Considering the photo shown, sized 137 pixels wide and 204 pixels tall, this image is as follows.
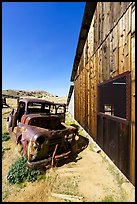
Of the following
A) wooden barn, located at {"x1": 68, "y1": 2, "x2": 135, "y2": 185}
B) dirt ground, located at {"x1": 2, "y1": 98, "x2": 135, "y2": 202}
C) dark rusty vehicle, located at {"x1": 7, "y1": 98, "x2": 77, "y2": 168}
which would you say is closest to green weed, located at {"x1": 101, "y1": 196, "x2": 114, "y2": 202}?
dirt ground, located at {"x1": 2, "y1": 98, "x2": 135, "y2": 202}

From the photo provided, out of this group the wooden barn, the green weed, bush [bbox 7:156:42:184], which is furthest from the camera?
bush [bbox 7:156:42:184]

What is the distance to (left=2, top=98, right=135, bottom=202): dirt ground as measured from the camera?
3.39 m

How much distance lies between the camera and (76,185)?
12.8 feet

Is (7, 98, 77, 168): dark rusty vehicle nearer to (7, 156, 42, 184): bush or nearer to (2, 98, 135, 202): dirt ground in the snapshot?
(7, 156, 42, 184): bush

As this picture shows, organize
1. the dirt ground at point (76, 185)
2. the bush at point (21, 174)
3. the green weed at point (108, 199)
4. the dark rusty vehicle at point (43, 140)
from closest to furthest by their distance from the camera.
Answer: the green weed at point (108, 199)
the dirt ground at point (76, 185)
the bush at point (21, 174)
the dark rusty vehicle at point (43, 140)

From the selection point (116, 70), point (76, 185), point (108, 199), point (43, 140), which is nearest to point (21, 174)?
point (43, 140)

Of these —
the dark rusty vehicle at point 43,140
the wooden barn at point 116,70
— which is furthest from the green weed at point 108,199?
the dark rusty vehicle at point 43,140

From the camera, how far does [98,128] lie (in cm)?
636

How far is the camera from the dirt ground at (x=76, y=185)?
3391 millimetres

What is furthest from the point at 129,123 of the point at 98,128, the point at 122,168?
the point at 98,128

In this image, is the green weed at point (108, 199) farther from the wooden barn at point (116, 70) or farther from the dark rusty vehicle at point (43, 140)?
the dark rusty vehicle at point (43, 140)

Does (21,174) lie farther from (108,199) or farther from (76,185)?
(108,199)

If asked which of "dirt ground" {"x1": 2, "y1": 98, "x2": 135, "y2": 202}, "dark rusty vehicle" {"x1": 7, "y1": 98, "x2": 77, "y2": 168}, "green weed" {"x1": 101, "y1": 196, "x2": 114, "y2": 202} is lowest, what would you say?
"dirt ground" {"x1": 2, "y1": 98, "x2": 135, "y2": 202}

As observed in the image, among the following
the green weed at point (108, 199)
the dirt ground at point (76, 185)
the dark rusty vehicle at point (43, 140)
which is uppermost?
the dark rusty vehicle at point (43, 140)
